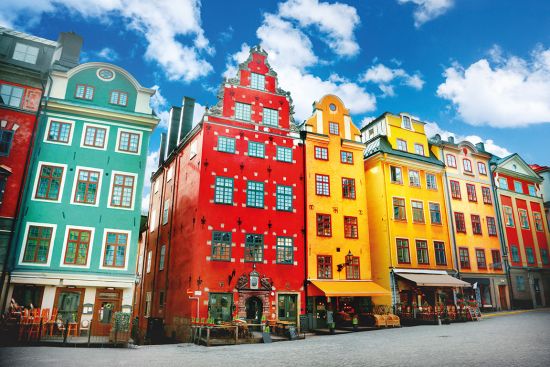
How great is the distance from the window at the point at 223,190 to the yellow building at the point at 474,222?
20.3 m

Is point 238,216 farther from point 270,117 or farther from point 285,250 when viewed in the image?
point 270,117

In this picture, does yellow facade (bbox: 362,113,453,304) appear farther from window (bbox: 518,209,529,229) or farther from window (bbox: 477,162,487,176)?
window (bbox: 518,209,529,229)

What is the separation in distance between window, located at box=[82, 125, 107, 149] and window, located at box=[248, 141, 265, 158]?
953 centimetres

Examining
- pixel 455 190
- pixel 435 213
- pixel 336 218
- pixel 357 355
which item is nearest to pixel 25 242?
pixel 357 355

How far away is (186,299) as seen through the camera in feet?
79.4

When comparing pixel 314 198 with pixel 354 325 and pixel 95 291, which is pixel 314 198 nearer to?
pixel 354 325

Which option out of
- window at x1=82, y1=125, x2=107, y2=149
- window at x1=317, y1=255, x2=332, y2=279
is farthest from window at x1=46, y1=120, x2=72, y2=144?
window at x1=317, y1=255, x2=332, y2=279

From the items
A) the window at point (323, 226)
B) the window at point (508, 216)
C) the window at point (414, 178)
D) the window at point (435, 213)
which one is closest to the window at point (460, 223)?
the window at point (435, 213)

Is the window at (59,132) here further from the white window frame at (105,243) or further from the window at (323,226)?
the window at (323,226)

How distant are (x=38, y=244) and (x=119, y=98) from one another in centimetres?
1013

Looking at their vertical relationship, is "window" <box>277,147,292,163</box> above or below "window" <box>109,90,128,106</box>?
below

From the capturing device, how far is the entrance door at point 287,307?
84.3 ft

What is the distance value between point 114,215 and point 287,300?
12348 mm

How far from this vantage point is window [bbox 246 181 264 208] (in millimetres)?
26703
